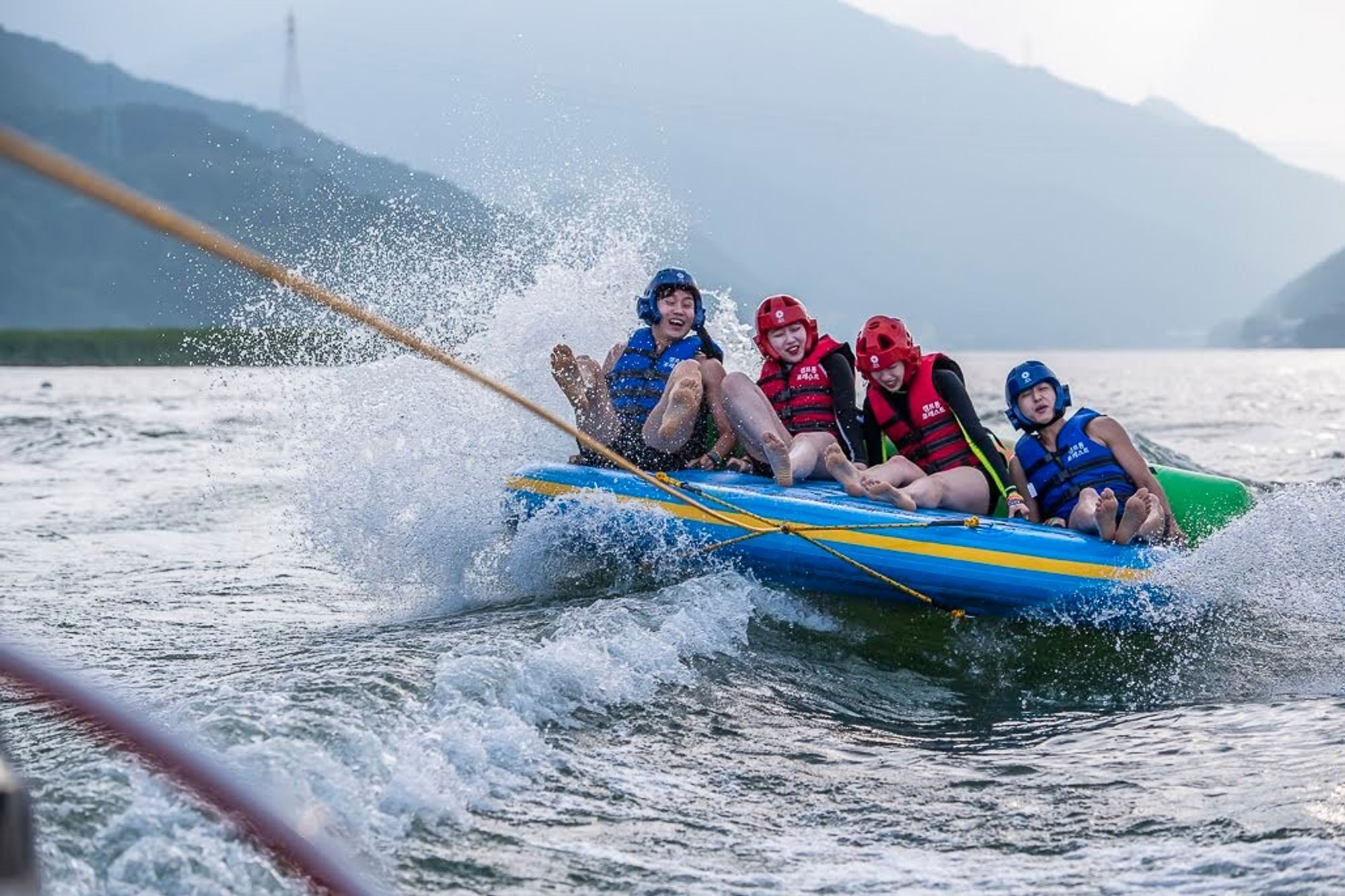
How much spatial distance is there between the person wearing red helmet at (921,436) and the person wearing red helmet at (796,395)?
0.14 metres

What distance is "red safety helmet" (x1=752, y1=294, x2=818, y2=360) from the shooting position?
6375 mm

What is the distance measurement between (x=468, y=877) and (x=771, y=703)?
175 centimetres

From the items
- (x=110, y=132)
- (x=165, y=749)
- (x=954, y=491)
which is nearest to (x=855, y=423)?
(x=954, y=491)

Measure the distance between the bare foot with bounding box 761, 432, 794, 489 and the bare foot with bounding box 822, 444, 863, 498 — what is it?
0.23m

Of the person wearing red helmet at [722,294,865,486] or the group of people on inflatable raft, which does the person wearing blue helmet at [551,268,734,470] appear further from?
the person wearing red helmet at [722,294,865,486]

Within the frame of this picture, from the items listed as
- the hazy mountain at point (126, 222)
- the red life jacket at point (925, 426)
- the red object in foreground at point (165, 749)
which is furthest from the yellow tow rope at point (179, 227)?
the hazy mountain at point (126, 222)

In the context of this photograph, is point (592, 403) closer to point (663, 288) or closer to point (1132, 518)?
point (663, 288)

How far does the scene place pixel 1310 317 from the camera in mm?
126875

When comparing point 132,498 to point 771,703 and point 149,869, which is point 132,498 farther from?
point 149,869

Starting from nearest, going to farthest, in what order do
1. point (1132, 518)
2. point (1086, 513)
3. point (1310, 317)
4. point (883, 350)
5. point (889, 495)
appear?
point (1132, 518) < point (1086, 513) < point (889, 495) < point (883, 350) < point (1310, 317)

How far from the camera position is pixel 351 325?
10.7 metres

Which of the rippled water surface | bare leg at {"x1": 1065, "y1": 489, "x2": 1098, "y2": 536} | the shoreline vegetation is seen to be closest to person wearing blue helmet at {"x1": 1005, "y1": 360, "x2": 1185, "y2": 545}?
bare leg at {"x1": 1065, "y1": 489, "x2": 1098, "y2": 536}

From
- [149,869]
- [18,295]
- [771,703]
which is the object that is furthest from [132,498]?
[18,295]

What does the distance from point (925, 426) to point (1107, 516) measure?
1.08m
